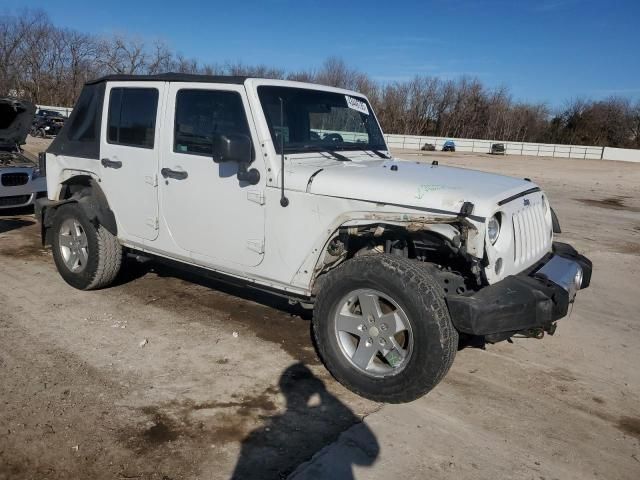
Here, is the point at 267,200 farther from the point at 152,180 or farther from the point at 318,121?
the point at 152,180

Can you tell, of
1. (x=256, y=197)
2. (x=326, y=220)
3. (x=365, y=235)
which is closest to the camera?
(x=326, y=220)

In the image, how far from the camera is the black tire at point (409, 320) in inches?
129

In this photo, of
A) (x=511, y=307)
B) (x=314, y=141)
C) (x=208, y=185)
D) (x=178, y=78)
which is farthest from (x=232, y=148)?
(x=511, y=307)

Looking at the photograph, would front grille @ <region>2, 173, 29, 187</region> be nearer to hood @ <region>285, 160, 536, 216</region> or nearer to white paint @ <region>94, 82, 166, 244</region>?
white paint @ <region>94, 82, 166, 244</region>

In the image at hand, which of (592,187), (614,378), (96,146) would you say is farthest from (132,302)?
(592,187)

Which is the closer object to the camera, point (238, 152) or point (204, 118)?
point (238, 152)

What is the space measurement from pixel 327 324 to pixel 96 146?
9.94ft

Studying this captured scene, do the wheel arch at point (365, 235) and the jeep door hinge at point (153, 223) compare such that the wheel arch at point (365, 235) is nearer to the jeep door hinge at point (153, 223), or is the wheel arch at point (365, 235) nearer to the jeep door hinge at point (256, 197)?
the jeep door hinge at point (256, 197)

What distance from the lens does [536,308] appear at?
128 inches

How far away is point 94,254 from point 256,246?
209cm

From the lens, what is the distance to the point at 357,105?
5.09 meters

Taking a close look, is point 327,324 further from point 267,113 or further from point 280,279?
point 267,113

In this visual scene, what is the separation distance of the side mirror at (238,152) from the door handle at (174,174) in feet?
1.78

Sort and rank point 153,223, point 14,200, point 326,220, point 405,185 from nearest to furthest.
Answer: point 405,185 < point 326,220 < point 153,223 < point 14,200
